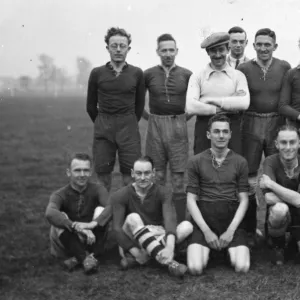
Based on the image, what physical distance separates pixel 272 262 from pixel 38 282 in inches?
81.4

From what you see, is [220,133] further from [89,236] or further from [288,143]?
[89,236]

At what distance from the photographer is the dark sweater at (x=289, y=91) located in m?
4.73

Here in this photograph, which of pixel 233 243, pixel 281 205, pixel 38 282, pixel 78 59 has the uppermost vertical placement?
pixel 78 59

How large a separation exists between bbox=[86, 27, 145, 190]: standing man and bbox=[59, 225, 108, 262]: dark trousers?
1051mm

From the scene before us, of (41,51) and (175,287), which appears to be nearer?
(175,287)

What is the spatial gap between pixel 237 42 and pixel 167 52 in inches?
33.8

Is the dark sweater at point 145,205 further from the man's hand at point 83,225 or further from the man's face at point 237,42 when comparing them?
the man's face at point 237,42

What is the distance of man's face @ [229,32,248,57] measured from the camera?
544 cm

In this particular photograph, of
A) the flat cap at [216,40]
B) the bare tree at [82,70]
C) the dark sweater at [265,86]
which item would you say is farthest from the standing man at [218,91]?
the bare tree at [82,70]

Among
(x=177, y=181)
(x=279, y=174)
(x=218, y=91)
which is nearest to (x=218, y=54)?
(x=218, y=91)

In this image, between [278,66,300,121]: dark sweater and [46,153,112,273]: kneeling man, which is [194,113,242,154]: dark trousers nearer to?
[278,66,300,121]: dark sweater

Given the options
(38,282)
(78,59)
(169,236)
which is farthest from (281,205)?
(78,59)

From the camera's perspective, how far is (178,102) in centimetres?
530

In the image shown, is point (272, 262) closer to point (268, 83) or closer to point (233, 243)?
point (233, 243)
